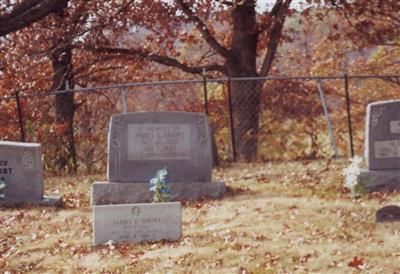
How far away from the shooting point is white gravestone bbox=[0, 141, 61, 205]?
1333cm

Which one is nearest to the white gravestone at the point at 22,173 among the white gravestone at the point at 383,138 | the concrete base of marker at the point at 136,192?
the concrete base of marker at the point at 136,192

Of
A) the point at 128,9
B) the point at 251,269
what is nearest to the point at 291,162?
the point at 128,9

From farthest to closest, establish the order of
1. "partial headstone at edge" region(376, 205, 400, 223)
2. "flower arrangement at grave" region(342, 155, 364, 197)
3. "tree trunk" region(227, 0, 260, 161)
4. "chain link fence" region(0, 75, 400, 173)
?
"tree trunk" region(227, 0, 260, 161) < "chain link fence" region(0, 75, 400, 173) < "flower arrangement at grave" region(342, 155, 364, 197) < "partial headstone at edge" region(376, 205, 400, 223)

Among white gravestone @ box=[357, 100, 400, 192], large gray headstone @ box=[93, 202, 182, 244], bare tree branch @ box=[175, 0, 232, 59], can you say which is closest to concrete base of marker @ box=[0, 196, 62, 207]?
large gray headstone @ box=[93, 202, 182, 244]

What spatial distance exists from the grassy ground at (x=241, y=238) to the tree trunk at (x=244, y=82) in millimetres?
6221

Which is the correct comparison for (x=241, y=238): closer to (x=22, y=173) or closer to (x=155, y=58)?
(x=22, y=173)

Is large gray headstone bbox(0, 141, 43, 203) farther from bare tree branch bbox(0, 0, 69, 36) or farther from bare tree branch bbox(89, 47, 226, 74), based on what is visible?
bare tree branch bbox(89, 47, 226, 74)

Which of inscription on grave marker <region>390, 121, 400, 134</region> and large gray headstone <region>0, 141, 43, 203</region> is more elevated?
inscription on grave marker <region>390, 121, 400, 134</region>

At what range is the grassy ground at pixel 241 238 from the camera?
354 inches

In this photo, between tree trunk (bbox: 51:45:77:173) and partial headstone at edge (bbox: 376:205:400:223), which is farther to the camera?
tree trunk (bbox: 51:45:77:173)

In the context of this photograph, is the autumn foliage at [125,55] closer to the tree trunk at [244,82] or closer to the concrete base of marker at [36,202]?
the tree trunk at [244,82]

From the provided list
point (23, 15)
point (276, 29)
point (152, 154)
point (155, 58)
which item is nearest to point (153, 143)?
point (152, 154)

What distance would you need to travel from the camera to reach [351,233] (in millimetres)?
10047

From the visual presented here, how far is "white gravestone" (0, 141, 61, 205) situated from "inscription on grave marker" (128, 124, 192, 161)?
4.94 ft
